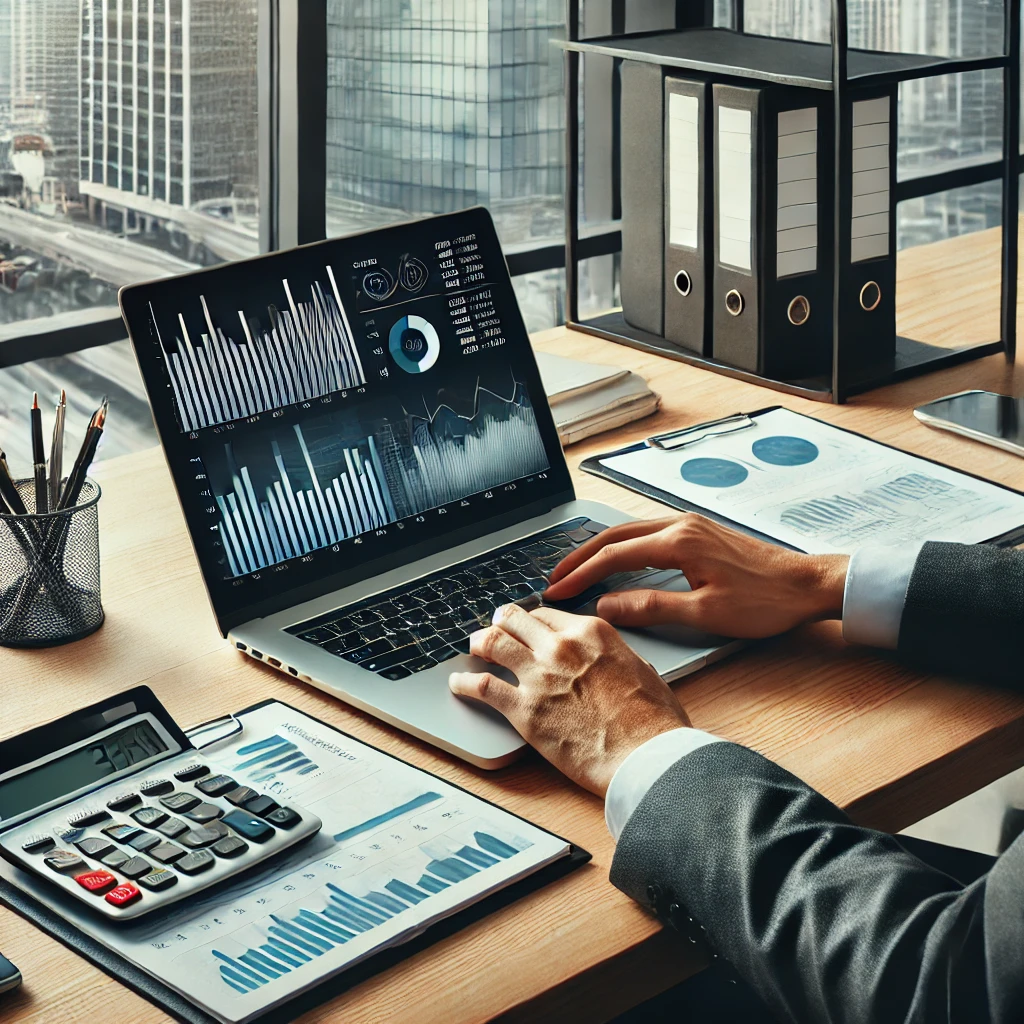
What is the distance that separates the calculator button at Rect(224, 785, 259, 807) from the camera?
790mm

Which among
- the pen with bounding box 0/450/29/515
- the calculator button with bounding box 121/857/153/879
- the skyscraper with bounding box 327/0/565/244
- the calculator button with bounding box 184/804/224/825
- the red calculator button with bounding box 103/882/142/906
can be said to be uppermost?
the skyscraper with bounding box 327/0/565/244

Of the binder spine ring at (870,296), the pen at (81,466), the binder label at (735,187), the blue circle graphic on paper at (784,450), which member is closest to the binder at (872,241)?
the binder spine ring at (870,296)

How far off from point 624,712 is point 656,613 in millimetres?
157

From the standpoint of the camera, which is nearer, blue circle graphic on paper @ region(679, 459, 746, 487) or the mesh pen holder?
the mesh pen holder

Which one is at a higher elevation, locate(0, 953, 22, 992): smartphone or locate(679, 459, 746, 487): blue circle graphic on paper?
locate(679, 459, 746, 487): blue circle graphic on paper

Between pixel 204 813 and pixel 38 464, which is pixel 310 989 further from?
pixel 38 464

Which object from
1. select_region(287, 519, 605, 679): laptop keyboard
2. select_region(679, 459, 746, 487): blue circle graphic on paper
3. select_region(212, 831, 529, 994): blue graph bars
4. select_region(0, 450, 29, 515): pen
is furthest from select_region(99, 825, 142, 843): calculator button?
select_region(679, 459, 746, 487): blue circle graphic on paper

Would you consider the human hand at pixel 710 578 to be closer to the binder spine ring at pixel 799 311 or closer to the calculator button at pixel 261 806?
the calculator button at pixel 261 806

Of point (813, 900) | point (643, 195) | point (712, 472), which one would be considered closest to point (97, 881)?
point (813, 900)

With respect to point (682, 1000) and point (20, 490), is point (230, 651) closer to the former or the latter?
point (20, 490)

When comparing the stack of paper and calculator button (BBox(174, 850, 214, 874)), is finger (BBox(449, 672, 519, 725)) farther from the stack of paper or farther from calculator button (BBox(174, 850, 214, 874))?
the stack of paper

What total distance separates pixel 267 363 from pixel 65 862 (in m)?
0.46

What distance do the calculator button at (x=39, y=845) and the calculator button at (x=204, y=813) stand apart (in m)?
0.08

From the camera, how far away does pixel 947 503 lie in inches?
49.0
